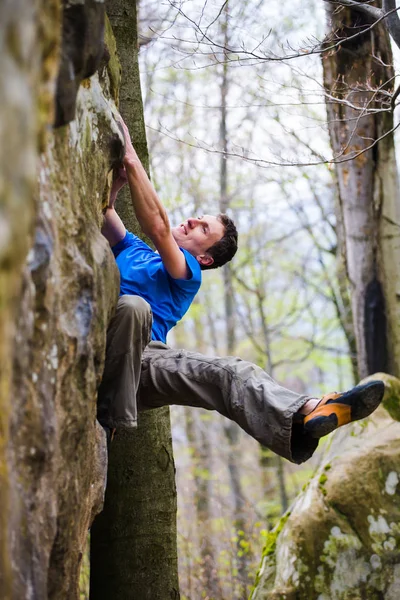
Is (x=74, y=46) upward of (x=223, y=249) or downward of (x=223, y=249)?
upward

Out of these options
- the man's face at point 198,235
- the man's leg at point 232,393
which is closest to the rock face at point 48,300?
the man's leg at point 232,393

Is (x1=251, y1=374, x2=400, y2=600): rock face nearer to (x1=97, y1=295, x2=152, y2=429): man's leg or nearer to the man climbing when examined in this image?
the man climbing

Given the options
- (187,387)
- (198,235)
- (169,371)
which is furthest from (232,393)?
(198,235)

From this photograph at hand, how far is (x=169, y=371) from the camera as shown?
3.99m

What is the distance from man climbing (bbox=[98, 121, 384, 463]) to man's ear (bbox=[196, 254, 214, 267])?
0.10 m

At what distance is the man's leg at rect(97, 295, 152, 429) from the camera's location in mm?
3453

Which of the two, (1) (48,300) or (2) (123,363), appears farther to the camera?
(2) (123,363)

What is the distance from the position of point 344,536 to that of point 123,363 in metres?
2.79

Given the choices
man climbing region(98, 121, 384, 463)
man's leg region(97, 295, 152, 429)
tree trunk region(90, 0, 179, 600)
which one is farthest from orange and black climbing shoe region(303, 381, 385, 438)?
tree trunk region(90, 0, 179, 600)

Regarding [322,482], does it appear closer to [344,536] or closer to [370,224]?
[344,536]

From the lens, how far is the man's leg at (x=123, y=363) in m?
3.45

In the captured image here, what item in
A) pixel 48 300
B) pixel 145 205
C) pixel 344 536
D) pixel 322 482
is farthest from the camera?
pixel 322 482

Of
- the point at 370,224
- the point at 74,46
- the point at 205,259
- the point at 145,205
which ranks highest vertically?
the point at 370,224

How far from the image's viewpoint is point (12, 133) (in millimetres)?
1489
